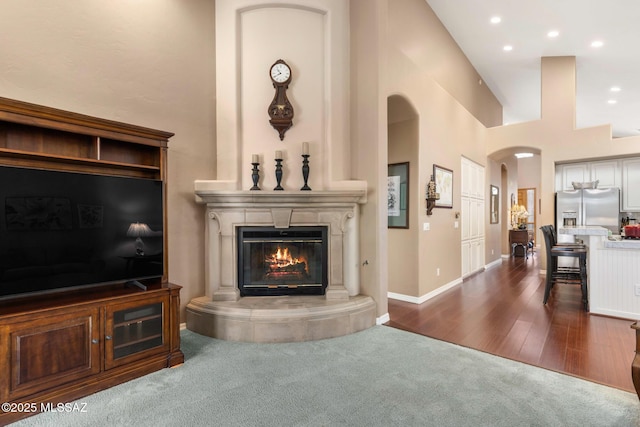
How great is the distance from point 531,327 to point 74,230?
14.8 feet

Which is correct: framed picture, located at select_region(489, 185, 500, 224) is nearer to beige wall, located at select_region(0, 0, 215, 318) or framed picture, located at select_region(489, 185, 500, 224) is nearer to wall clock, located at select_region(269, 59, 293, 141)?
wall clock, located at select_region(269, 59, 293, 141)

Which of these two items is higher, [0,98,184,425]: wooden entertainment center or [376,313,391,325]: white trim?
[0,98,184,425]: wooden entertainment center

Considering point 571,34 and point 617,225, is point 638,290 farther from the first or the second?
point 571,34

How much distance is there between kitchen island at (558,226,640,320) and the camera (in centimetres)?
373

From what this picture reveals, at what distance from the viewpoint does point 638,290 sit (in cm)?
372

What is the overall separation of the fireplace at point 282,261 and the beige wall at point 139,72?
55cm

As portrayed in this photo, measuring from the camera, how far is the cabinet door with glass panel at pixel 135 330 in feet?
7.72

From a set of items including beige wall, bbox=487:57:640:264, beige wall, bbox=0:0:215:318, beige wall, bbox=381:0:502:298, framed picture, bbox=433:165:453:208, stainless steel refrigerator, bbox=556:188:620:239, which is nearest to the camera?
beige wall, bbox=0:0:215:318

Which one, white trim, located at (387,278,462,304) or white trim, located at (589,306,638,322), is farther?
white trim, located at (387,278,462,304)

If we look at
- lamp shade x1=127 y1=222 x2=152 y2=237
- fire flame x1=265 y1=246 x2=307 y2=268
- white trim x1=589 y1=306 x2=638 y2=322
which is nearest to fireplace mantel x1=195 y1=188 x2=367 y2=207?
fire flame x1=265 y1=246 x2=307 y2=268

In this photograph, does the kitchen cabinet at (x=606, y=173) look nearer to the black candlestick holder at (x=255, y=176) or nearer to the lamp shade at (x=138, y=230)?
the black candlestick holder at (x=255, y=176)

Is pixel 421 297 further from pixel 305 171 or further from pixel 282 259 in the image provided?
pixel 305 171

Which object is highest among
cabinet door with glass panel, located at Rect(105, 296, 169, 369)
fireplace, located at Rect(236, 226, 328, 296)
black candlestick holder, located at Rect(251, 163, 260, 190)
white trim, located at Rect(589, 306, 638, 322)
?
black candlestick holder, located at Rect(251, 163, 260, 190)

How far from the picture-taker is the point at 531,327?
11.6 feet
